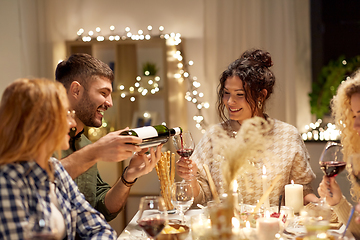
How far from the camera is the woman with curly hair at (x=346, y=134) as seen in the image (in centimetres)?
148

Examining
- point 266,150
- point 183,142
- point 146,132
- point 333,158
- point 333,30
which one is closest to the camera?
point 333,158

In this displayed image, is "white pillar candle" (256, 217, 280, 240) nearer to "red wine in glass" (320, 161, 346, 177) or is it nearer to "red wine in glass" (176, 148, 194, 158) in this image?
"red wine in glass" (320, 161, 346, 177)

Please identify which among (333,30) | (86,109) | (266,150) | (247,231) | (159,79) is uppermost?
(333,30)

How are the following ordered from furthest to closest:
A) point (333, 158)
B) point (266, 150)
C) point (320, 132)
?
point (320, 132) → point (266, 150) → point (333, 158)

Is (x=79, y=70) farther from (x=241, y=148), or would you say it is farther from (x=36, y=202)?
(x=241, y=148)

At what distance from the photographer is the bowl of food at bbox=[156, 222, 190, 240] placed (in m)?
1.23

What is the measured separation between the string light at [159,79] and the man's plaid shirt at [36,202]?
2369 mm

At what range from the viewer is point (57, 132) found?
43.8 inches

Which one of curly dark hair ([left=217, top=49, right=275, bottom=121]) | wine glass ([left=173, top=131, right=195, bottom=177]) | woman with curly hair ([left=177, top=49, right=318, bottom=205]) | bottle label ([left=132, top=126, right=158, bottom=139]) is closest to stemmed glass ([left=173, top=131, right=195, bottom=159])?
wine glass ([left=173, top=131, right=195, bottom=177])

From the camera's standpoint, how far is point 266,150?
215 cm

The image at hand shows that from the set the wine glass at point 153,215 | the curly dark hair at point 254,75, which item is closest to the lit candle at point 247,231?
the wine glass at point 153,215

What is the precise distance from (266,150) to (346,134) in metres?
0.47

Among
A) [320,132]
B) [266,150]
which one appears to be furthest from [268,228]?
[320,132]

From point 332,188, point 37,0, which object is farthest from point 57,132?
point 37,0
